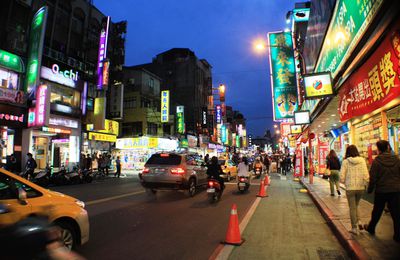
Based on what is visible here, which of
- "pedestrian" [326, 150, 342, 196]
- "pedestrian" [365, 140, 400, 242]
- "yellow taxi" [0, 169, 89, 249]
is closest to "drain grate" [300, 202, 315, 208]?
"pedestrian" [326, 150, 342, 196]

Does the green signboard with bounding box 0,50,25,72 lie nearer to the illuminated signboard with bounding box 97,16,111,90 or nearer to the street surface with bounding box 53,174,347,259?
the illuminated signboard with bounding box 97,16,111,90

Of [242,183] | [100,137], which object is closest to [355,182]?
[242,183]

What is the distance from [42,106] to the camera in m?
21.3

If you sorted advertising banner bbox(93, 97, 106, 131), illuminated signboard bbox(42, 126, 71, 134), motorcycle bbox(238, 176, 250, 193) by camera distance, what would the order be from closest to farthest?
motorcycle bbox(238, 176, 250, 193) → illuminated signboard bbox(42, 126, 71, 134) → advertising banner bbox(93, 97, 106, 131)

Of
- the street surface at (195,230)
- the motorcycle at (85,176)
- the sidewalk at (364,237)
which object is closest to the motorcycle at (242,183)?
the street surface at (195,230)

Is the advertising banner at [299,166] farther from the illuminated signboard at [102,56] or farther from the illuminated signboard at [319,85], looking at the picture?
the illuminated signboard at [102,56]

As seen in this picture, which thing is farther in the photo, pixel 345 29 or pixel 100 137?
pixel 100 137

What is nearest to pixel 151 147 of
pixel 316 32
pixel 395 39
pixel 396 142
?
pixel 316 32

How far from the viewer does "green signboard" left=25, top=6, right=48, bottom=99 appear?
21797mm

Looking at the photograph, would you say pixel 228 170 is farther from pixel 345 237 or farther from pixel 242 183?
pixel 345 237

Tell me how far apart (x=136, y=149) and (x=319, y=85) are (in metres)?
27.8

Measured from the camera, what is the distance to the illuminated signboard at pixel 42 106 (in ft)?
69.7

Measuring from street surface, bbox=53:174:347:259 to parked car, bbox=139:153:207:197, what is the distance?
813 millimetres

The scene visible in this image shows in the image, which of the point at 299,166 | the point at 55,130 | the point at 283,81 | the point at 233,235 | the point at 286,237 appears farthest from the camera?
the point at 299,166
